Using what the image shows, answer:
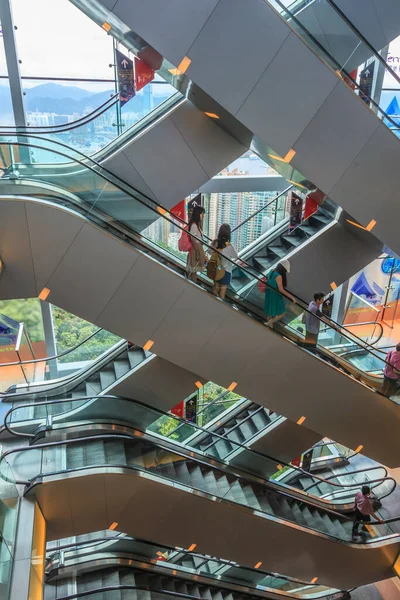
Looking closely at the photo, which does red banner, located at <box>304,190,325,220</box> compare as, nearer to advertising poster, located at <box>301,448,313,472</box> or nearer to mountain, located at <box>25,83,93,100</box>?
mountain, located at <box>25,83,93,100</box>

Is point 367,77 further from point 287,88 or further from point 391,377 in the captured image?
point 391,377

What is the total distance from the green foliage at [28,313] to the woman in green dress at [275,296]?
6285mm

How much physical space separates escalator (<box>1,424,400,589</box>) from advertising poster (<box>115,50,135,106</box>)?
7.11 m

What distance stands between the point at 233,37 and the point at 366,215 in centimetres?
373

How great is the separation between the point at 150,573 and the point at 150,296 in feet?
22.6

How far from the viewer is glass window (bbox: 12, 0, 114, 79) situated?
32.6 feet

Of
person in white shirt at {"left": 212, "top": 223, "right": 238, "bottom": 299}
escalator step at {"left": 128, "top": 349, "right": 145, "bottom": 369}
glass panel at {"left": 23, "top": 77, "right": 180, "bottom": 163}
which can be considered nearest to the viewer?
person in white shirt at {"left": 212, "top": 223, "right": 238, "bottom": 299}

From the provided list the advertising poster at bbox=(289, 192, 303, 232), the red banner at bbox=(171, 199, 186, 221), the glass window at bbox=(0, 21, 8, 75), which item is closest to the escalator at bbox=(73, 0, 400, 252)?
the glass window at bbox=(0, 21, 8, 75)

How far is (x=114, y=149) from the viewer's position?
30.4 ft

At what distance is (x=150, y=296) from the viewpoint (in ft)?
24.3

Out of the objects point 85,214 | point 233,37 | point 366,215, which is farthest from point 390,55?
point 85,214

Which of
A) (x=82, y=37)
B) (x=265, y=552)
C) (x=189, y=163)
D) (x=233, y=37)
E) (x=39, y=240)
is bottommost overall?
(x=265, y=552)

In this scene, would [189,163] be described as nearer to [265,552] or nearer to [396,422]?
[396,422]

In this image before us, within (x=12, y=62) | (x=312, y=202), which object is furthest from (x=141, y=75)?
(x=312, y=202)
